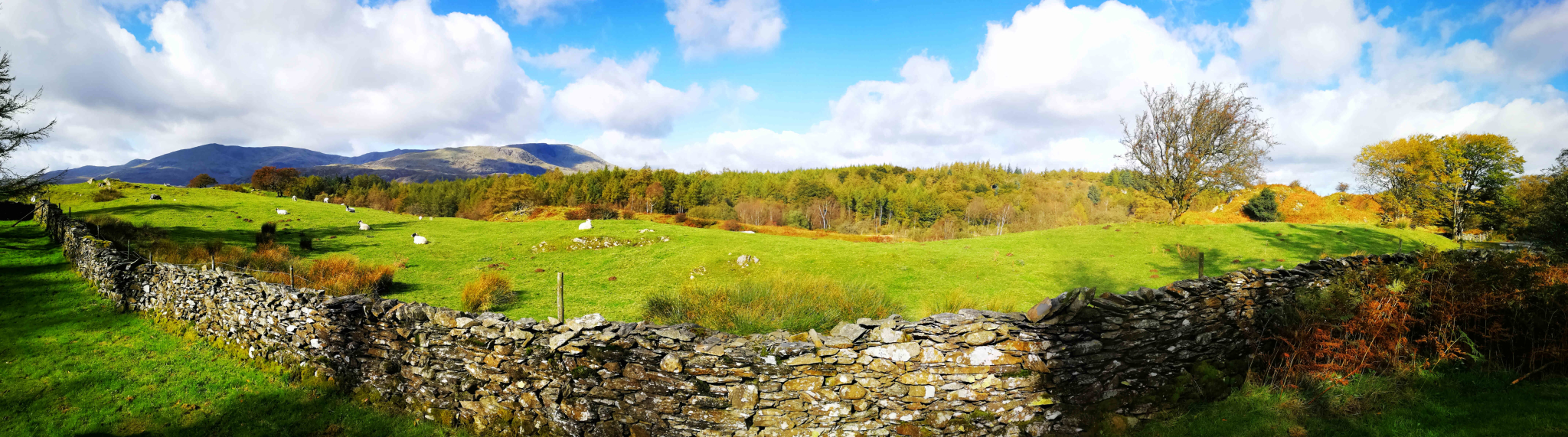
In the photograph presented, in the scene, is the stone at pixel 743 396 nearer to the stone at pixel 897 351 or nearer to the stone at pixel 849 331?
the stone at pixel 849 331

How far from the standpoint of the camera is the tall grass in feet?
28.2

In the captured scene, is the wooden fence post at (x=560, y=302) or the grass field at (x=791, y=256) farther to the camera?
the grass field at (x=791, y=256)

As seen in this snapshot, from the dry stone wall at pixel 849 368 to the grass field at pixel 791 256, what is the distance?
4.71 meters

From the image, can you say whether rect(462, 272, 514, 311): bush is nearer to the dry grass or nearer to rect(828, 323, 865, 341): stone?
rect(828, 323, 865, 341): stone

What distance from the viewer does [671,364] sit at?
5395 mm

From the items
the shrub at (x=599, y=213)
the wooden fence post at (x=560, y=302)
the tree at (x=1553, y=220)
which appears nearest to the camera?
the wooden fence post at (x=560, y=302)

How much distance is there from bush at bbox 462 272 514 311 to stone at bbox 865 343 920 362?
9811mm

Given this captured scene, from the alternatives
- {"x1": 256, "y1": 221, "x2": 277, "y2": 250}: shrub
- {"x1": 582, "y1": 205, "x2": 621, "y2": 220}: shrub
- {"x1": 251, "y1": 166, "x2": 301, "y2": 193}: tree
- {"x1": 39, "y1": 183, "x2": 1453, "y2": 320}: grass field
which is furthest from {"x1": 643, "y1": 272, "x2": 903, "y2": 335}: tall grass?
{"x1": 251, "y1": 166, "x2": 301, "y2": 193}: tree

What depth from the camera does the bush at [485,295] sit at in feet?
38.6

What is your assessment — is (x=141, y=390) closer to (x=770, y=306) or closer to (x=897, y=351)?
(x=770, y=306)

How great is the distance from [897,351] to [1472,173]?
49.3 meters

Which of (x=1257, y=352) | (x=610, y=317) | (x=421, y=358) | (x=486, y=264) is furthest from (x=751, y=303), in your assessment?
(x=486, y=264)

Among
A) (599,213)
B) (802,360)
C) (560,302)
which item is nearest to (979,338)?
(802,360)

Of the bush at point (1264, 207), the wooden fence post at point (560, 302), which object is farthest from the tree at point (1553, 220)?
the bush at point (1264, 207)
